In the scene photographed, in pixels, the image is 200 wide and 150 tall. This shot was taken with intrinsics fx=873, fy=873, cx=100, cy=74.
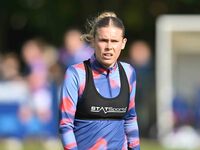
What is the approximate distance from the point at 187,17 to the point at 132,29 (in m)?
2.44

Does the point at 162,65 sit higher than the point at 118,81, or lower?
lower

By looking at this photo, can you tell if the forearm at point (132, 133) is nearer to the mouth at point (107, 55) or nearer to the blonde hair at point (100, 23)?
the mouth at point (107, 55)

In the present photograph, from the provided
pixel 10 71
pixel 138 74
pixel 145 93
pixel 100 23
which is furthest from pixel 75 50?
pixel 100 23

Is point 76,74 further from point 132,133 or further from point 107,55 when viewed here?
point 132,133

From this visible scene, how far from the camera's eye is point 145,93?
16.5m

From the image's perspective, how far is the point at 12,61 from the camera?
54.3 ft

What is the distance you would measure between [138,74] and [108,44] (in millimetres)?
9188

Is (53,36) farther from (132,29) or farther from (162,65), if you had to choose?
(162,65)

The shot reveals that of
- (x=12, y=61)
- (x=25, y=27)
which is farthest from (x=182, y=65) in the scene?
(x=25, y=27)

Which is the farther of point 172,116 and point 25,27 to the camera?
point 25,27

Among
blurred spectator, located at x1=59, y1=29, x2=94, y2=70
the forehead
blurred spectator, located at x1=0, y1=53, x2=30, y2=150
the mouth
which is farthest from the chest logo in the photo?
blurred spectator, located at x1=0, y1=53, x2=30, y2=150

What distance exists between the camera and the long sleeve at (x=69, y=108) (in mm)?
6371

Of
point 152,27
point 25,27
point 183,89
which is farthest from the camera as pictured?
point 25,27

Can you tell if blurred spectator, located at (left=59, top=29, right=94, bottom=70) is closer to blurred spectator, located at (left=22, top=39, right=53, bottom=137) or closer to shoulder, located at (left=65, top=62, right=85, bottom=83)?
blurred spectator, located at (left=22, top=39, right=53, bottom=137)
